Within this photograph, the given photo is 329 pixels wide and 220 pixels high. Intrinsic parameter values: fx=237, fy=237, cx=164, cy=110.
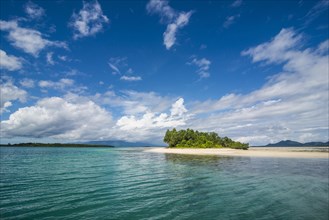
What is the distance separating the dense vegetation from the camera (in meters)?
147

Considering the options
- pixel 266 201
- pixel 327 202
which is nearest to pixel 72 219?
pixel 266 201

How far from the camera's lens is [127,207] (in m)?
18.0

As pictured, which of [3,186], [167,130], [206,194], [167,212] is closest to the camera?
[167,212]

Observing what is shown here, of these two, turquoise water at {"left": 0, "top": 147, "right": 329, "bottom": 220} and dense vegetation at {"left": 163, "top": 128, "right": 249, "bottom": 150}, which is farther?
dense vegetation at {"left": 163, "top": 128, "right": 249, "bottom": 150}

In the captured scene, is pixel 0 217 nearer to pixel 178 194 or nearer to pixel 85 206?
pixel 85 206

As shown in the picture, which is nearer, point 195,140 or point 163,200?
point 163,200

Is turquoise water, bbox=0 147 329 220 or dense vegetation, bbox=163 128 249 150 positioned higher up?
dense vegetation, bbox=163 128 249 150

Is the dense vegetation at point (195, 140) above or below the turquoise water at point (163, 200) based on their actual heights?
above

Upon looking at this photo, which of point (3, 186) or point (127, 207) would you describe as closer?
point (127, 207)

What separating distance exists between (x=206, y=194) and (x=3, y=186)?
2151 centimetres

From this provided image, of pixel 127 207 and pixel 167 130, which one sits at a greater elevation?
pixel 167 130

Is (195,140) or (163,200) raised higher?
(195,140)

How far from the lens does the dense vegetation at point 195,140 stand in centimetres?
14662

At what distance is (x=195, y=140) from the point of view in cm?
14812
